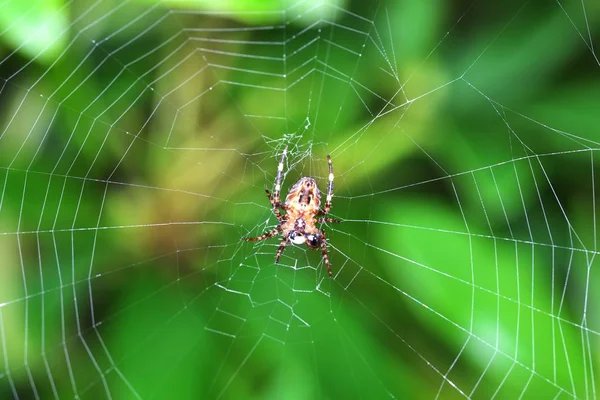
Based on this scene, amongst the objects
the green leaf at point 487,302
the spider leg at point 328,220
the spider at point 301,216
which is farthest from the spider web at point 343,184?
the spider at point 301,216

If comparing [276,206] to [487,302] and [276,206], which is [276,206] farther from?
[487,302]

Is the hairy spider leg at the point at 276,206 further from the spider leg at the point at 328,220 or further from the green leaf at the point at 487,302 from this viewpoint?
the green leaf at the point at 487,302

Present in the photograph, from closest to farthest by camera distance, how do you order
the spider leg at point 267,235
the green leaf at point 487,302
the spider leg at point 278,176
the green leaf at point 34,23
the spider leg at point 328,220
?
the green leaf at point 34,23, the green leaf at point 487,302, the spider leg at point 278,176, the spider leg at point 328,220, the spider leg at point 267,235

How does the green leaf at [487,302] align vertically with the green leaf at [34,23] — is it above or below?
below

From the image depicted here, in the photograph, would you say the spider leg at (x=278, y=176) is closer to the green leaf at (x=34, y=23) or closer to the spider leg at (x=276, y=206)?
the spider leg at (x=276, y=206)

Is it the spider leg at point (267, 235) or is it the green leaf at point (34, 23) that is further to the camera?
the spider leg at point (267, 235)

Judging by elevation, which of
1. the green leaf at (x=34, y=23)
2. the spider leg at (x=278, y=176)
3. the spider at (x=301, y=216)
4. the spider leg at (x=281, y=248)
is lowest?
the spider leg at (x=281, y=248)

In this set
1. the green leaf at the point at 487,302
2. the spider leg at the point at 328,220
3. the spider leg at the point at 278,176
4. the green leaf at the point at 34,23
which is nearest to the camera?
the green leaf at the point at 34,23

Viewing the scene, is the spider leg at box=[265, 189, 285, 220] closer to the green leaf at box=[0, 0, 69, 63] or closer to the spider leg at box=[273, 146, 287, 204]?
the spider leg at box=[273, 146, 287, 204]

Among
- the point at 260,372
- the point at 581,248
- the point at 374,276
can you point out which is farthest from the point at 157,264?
the point at 581,248
